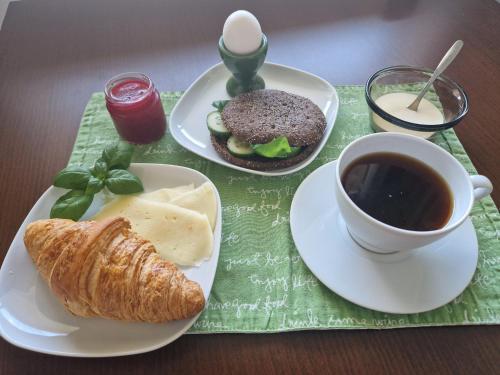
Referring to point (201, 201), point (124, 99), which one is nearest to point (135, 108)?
point (124, 99)

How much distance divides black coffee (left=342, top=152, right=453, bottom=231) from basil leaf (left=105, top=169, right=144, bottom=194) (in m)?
0.54

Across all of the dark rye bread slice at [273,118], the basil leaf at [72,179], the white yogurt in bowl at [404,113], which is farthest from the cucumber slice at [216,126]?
the white yogurt in bowl at [404,113]

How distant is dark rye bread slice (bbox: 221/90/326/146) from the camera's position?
1.00 m

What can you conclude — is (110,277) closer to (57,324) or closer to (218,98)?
(57,324)

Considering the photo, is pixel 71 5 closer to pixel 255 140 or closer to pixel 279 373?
pixel 255 140

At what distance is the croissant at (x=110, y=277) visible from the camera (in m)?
0.69

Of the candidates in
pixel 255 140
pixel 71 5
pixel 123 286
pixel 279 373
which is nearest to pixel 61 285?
pixel 123 286

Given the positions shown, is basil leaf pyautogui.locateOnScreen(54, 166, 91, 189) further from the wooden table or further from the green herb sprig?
the wooden table

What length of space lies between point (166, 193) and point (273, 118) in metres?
0.39

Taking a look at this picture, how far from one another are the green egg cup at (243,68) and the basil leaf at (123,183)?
50cm

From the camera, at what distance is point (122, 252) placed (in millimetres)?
738

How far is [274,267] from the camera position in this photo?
0.83 m

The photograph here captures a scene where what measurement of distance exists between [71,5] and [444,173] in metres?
1.79

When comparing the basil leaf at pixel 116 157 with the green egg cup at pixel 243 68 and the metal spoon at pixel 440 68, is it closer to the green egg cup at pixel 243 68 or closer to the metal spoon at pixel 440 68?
the green egg cup at pixel 243 68
